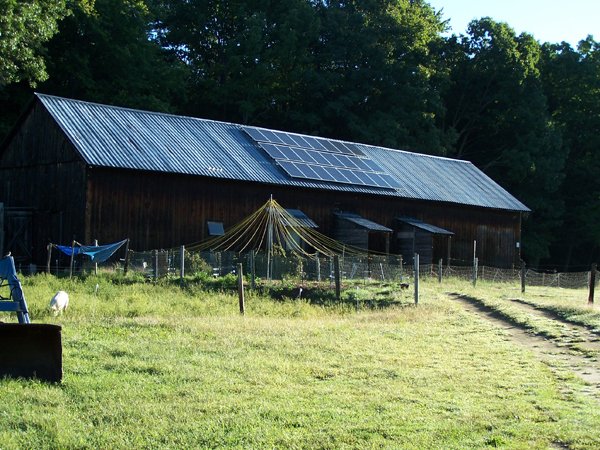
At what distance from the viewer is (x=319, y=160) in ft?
131

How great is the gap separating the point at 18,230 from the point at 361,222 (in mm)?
15334

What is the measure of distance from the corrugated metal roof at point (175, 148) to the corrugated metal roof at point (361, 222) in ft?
3.95

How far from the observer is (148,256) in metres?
27.2

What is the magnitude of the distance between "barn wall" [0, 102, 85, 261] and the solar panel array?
32.1ft

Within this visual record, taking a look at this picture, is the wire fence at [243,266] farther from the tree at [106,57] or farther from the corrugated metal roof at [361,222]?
the tree at [106,57]

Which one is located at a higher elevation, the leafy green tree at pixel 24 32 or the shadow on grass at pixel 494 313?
the leafy green tree at pixel 24 32

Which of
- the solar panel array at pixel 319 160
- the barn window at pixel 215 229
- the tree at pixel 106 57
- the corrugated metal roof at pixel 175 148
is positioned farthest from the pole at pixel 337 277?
the tree at pixel 106 57

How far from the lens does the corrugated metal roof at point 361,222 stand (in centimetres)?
3753

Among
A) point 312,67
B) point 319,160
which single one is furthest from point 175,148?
point 312,67

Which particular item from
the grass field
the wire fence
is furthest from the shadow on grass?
the wire fence

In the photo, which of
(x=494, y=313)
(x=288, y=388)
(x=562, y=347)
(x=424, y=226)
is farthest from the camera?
(x=424, y=226)

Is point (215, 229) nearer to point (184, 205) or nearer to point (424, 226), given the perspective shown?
point (184, 205)

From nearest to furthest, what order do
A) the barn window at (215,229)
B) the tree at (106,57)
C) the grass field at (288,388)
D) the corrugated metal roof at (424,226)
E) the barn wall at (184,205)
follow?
the grass field at (288,388)
the barn wall at (184,205)
the barn window at (215,229)
the corrugated metal roof at (424,226)
the tree at (106,57)

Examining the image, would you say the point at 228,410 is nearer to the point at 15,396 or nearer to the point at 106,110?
the point at 15,396
